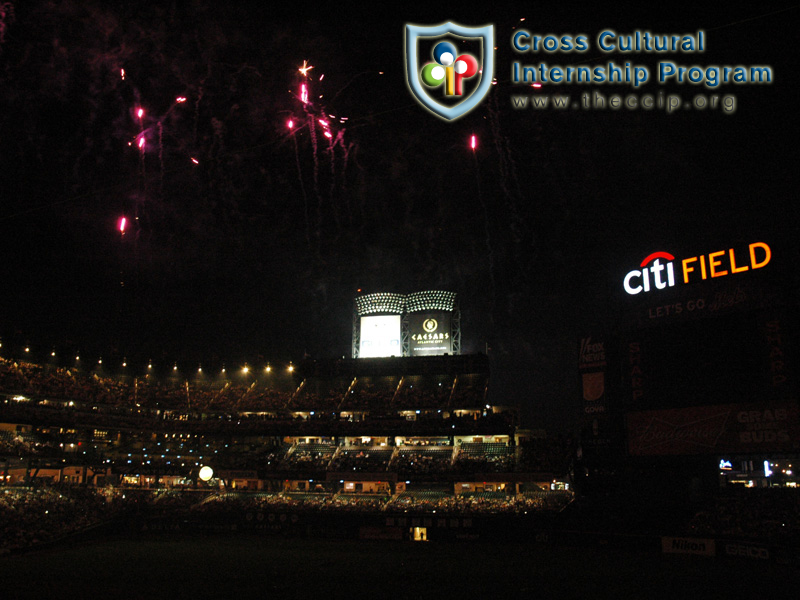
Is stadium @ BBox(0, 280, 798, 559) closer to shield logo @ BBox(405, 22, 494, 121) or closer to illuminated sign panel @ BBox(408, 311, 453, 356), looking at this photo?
illuminated sign panel @ BBox(408, 311, 453, 356)

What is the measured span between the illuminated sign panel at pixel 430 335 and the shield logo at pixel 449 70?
39812mm

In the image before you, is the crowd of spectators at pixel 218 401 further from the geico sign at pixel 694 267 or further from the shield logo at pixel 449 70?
the shield logo at pixel 449 70

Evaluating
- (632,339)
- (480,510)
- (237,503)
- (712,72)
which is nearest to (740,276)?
(632,339)

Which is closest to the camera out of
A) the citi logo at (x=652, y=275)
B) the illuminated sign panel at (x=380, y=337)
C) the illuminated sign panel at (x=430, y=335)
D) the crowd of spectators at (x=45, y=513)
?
the citi logo at (x=652, y=275)

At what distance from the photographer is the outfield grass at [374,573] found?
1784 centimetres

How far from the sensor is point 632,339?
82.3 ft

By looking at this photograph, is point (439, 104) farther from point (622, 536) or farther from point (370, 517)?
point (370, 517)

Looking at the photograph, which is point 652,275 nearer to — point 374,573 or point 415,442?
point 374,573

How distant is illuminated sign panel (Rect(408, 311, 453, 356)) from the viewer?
178ft

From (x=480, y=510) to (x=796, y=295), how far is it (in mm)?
21132

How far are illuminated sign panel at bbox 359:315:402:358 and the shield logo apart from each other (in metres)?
40.5

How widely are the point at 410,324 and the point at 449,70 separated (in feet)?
134

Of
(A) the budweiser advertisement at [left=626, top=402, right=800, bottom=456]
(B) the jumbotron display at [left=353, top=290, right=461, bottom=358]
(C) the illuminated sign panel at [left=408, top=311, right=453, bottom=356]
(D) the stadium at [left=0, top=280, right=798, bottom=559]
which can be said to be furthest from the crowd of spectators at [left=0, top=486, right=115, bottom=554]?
(A) the budweiser advertisement at [left=626, top=402, right=800, bottom=456]

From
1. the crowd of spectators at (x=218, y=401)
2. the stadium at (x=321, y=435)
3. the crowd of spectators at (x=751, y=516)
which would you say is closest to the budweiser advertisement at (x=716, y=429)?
the crowd of spectators at (x=751, y=516)
